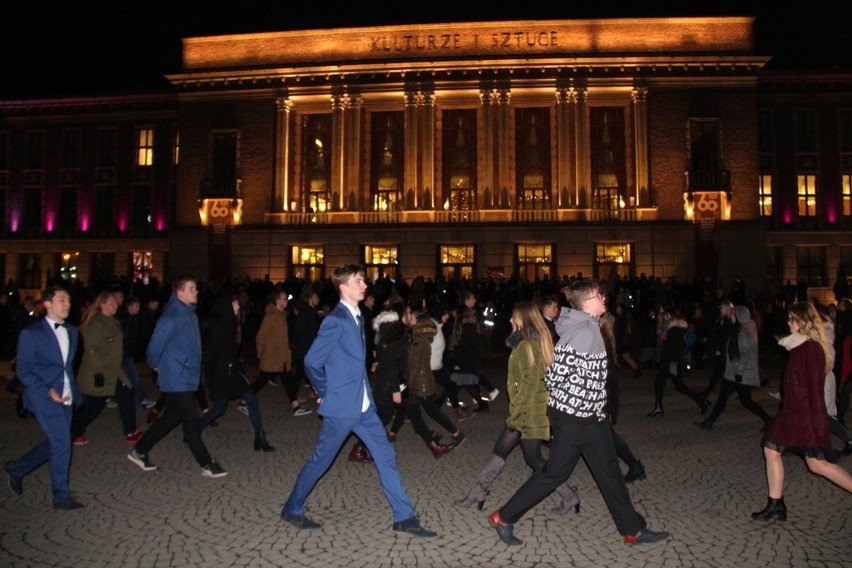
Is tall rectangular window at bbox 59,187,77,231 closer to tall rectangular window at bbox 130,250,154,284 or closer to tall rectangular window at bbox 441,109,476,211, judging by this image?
tall rectangular window at bbox 130,250,154,284

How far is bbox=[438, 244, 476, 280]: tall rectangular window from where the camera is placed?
1411 inches

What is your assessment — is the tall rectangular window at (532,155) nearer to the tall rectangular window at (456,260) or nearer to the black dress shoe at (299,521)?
the tall rectangular window at (456,260)

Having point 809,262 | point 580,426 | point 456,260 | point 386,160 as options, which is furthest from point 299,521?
point 809,262

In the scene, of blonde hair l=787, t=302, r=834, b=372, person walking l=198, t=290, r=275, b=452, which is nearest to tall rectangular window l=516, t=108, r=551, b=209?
person walking l=198, t=290, r=275, b=452

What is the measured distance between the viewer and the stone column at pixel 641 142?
115ft

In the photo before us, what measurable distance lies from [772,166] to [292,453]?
1479 inches

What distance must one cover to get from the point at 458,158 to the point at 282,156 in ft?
31.3

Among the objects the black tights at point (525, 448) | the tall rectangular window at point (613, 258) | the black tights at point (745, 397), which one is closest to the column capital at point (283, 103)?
the tall rectangular window at point (613, 258)

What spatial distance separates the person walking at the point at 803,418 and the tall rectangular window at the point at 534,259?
29.3 m

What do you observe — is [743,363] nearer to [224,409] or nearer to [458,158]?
[224,409]

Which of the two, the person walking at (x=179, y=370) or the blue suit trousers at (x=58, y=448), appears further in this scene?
the person walking at (x=179, y=370)

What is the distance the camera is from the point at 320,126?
3766cm

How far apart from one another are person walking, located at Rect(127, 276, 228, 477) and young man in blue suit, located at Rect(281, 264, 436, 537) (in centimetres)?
211

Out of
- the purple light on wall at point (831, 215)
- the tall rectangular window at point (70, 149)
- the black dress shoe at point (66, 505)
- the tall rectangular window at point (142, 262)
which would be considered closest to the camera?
the black dress shoe at point (66, 505)
